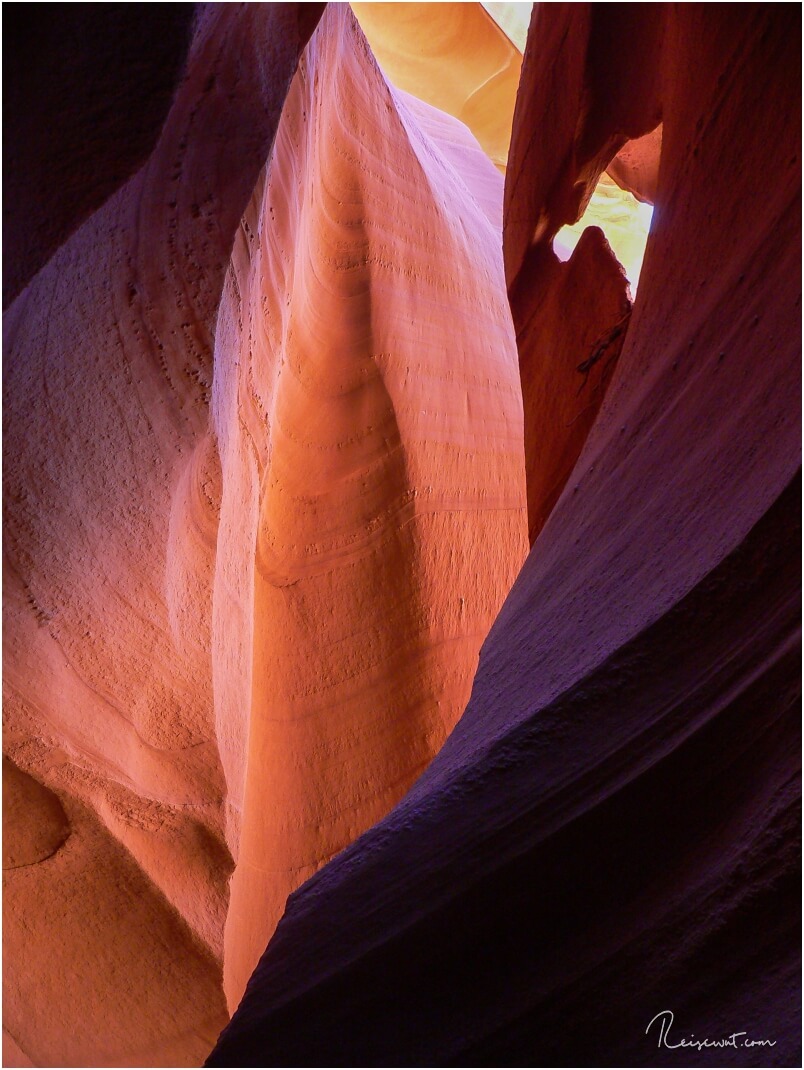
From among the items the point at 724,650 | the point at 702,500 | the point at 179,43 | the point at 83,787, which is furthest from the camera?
the point at 83,787

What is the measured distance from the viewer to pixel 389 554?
238 cm

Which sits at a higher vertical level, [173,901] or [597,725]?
[597,725]

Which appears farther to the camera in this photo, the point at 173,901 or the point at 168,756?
the point at 173,901

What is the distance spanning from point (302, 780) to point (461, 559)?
66cm

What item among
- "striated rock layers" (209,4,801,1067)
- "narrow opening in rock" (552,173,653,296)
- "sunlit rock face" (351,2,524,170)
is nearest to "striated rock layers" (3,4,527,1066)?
"striated rock layers" (209,4,801,1067)

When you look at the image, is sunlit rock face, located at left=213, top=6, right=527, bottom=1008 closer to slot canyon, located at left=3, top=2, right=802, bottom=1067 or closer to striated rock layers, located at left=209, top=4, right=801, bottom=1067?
slot canyon, located at left=3, top=2, right=802, bottom=1067

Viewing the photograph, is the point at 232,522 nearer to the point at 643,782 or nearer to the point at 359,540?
the point at 359,540

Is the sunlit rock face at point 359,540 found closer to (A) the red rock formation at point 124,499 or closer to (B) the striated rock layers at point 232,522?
(B) the striated rock layers at point 232,522

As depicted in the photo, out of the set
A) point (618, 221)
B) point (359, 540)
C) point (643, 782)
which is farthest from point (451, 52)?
point (643, 782)

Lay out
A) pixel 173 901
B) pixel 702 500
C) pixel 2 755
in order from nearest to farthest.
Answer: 1. pixel 702 500
2. pixel 2 755
3. pixel 173 901

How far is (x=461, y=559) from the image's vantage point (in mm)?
2500

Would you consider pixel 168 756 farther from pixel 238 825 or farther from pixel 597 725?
pixel 597 725

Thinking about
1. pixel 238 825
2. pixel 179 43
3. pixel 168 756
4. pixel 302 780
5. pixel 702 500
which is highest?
pixel 179 43

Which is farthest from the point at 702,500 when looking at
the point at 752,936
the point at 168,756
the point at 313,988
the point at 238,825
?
the point at 238,825
